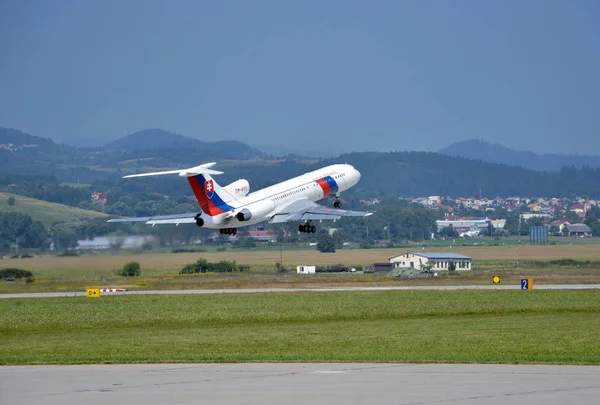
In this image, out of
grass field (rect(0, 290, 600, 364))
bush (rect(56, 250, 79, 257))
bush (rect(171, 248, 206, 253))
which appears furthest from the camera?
bush (rect(171, 248, 206, 253))

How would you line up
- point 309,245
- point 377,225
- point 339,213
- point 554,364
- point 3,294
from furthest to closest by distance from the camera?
point 377,225
point 309,245
point 3,294
point 339,213
point 554,364

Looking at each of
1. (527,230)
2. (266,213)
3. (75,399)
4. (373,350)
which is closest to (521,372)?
(373,350)

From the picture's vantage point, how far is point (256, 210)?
68938 mm

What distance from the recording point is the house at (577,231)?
160 metres

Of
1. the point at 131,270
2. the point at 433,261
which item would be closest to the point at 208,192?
the point at 131,270

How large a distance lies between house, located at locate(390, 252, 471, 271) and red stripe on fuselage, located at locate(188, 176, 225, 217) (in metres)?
43.7

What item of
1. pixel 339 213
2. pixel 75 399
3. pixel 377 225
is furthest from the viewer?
A: pixel 377 225

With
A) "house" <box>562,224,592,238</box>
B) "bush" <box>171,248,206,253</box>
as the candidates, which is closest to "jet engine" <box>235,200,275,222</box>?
"bush" <box>171,248,206,253</box>

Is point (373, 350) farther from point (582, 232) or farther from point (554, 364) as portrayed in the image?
point (582, 232)

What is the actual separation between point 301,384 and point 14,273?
187 ft

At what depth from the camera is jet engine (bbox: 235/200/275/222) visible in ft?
221

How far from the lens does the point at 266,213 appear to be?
7056 centimetres

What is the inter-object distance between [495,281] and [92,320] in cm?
3849

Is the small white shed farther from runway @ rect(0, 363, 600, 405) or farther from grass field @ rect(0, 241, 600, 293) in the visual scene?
runway @ rect(0, 363, 600, 405)
